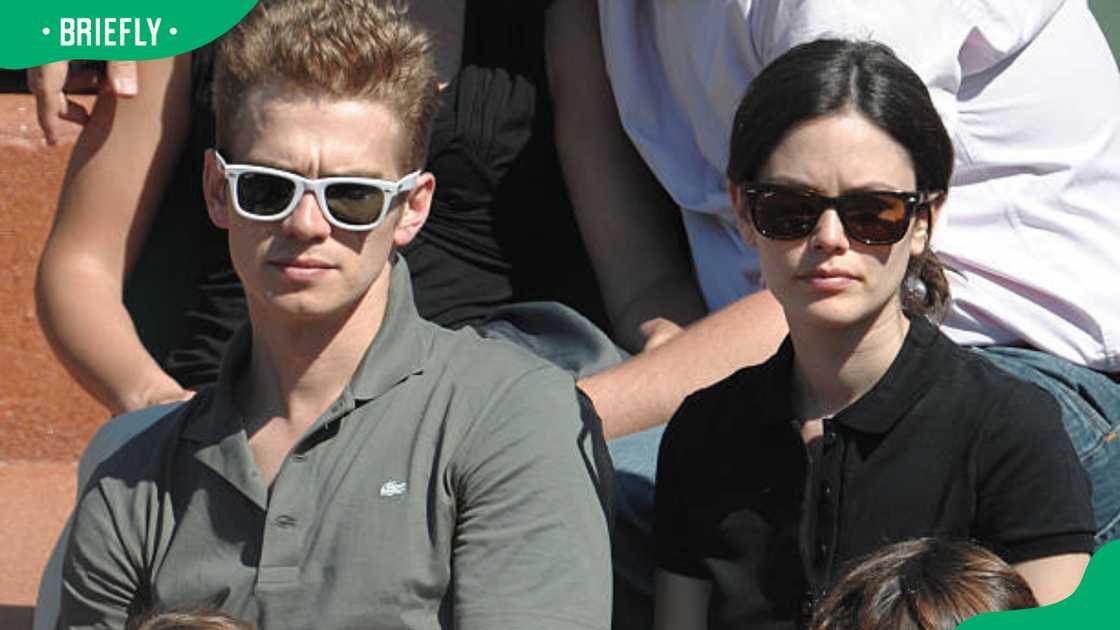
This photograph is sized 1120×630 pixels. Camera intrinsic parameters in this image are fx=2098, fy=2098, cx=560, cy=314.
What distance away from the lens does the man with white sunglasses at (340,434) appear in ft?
7.75

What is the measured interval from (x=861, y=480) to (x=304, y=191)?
72 centimetres

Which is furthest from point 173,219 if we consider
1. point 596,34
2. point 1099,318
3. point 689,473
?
point 1099,318

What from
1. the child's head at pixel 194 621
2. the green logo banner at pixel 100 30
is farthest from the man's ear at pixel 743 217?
the green logo banner at pixel 100 30

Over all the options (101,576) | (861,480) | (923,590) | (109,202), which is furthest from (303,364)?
(109,202)

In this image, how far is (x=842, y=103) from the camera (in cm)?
242

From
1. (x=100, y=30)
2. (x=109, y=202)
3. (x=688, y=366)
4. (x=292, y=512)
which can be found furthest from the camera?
(x=109, y=202)

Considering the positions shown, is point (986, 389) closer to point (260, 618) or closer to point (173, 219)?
point (260, 618)

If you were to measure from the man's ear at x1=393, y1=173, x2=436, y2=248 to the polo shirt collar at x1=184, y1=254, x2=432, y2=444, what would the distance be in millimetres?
74

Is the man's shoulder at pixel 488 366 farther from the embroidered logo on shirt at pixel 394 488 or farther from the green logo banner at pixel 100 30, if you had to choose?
the green logo banner at pixel 100 30

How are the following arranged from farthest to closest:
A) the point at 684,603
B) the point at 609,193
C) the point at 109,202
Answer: the point at 109,202 → the point at 609,193 → the point at 684,603

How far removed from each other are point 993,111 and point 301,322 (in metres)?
1.03

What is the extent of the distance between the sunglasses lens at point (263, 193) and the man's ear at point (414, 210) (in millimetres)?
153

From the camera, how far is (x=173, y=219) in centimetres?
346

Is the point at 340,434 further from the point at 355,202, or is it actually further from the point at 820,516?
the point at 820,516
